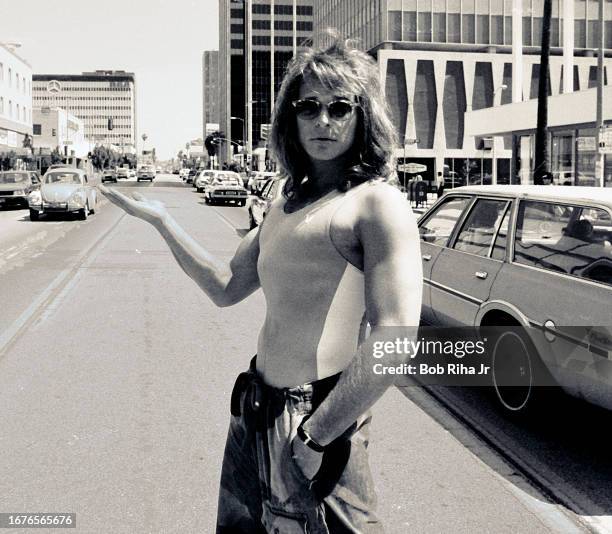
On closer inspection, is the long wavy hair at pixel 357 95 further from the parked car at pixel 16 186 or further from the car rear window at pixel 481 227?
the parked car at pixel 16 186

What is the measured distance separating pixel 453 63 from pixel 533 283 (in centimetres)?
7104

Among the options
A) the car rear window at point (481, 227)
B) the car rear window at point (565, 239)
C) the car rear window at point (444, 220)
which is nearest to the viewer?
the car rear window at point (565, 239)

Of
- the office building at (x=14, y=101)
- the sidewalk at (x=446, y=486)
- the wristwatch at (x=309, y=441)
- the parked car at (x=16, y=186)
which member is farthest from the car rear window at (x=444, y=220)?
the office building at (x=14, y=101)

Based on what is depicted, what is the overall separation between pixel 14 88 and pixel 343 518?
90.5 meters

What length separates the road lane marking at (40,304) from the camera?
349 inches

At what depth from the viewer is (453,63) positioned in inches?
2906

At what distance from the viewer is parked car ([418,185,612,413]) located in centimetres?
512

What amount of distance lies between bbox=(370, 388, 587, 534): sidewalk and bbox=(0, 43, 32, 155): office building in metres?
75.0

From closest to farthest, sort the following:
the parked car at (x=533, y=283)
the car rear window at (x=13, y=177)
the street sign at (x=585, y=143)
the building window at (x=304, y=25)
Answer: the parked car at (x=533, y=283) → the street sign at (x=585, y=143) → the car rear window at (x=13, y=177) → the building window at (x=304, y=25)

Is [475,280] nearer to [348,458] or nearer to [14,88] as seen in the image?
[348,458]

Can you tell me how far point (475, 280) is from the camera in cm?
666

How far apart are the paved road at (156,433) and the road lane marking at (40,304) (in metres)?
0.03

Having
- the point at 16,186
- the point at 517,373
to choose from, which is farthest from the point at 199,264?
the point at 16,186

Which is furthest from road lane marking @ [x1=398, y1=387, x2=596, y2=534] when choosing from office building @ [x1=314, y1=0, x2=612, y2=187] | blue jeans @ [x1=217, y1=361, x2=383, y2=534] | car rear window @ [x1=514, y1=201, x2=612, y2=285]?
office building @ [x1=314, y1=0, x2=612, y2=187]
